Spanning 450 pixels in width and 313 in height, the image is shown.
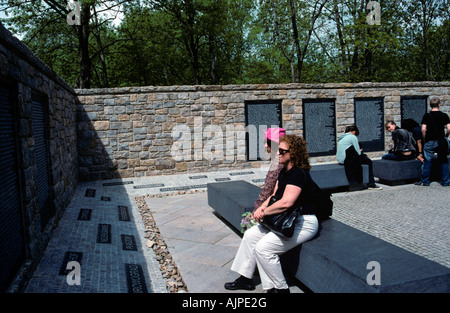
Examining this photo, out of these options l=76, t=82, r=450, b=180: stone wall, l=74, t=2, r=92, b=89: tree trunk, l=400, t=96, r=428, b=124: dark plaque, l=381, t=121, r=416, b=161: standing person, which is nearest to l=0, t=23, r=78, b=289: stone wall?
l=76, t=82, r=450, b=180: stone wall

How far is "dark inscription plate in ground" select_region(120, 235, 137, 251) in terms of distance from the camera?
196 inches

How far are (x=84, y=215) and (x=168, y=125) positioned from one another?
5.08m

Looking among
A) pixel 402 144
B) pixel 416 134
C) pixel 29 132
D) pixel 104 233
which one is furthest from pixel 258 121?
pixel 29 132

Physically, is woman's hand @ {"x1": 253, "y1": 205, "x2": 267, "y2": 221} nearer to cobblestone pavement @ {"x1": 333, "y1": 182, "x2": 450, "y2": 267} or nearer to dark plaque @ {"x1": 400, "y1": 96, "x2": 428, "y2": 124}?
cobblestone pavement @ {"x1": 333, "y1": 182, "x2": 450, "y2": 267}

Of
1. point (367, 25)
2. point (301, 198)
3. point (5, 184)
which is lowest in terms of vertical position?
point (301, 198)

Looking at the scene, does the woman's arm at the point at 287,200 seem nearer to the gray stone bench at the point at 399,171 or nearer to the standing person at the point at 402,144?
the gray stone bench at the point at 399,171

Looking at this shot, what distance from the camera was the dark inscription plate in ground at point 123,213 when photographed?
648 cm

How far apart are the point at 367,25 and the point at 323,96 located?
32.5ft

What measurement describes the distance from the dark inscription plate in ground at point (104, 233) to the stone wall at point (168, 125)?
4.92 meters

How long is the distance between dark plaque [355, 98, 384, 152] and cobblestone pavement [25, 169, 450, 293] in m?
4.02

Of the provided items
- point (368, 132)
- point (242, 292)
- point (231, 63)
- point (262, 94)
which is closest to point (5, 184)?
point (242, 292)

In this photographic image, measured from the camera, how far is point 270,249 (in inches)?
140
